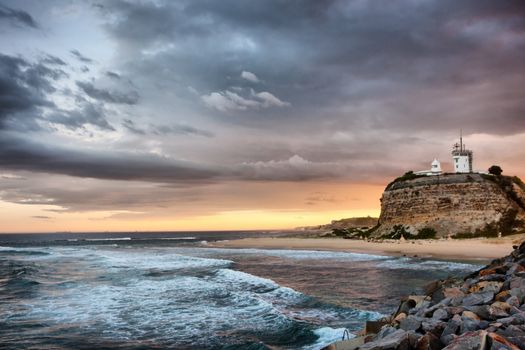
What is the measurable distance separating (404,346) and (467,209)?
56572 millimetres

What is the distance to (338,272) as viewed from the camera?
28281 millimetres

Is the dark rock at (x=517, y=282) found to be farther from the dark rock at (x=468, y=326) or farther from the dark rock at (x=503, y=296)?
the dark rock at (x=468, y=326)

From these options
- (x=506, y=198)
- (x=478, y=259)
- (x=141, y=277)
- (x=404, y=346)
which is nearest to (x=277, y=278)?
(x=141, y=277)

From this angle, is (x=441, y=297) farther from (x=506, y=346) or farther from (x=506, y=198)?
(x=506, y=198)

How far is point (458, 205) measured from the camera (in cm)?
5816

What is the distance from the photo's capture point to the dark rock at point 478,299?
8.76 metres

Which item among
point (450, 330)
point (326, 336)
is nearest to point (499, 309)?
point (450, 330)

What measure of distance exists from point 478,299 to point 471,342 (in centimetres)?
328

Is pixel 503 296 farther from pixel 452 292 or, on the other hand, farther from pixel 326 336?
pixel 326 336

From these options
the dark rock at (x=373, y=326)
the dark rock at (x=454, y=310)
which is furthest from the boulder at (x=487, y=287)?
the dark rock at (x=373, y=326)

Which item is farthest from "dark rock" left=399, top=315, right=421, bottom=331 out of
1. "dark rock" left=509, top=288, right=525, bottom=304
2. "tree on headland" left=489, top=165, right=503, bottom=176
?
"tree on headland" left=489, top=165, right=503, bottom=176

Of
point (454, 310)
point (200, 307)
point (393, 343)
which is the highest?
point (454, 310)

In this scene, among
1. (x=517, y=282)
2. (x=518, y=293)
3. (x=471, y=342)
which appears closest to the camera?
(x=471, y=342)

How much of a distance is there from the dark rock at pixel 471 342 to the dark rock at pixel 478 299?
284cm
